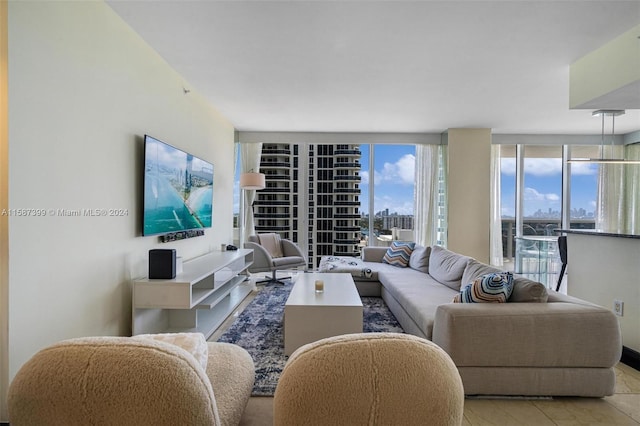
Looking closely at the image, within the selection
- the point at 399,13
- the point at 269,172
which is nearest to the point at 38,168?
the point at 399,13

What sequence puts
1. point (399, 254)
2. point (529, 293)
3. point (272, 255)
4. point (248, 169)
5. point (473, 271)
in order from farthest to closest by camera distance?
1. point (248, 169)
2. point (272, 255)
3. point (399, 254)
4. point (473, 271)
5. point (529, 293)

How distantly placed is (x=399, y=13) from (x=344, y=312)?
7.35ft

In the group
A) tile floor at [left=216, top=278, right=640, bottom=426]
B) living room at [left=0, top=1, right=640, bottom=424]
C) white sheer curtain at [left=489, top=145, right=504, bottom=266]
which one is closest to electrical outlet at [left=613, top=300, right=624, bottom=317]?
tile floor at [left=216, top=278, right=640, bottom=426]

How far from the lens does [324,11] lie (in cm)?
236

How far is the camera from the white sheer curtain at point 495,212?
6215 millimetres

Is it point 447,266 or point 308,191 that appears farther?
point 308,191

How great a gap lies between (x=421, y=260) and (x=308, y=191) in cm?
272

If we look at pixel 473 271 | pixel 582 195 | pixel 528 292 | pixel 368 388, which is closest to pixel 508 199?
pixel 582 195

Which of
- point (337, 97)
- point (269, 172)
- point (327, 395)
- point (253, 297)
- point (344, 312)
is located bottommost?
point (253, 297)

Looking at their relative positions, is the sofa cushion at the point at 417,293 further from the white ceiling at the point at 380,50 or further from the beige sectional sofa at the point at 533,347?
the white ceiling at the point at 380,50

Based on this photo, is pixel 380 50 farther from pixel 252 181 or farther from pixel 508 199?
pixel 508 199

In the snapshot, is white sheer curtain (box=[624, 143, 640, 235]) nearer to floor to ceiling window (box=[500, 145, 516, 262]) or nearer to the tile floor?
floor to ceiling window (box=[500, 145, 516, 262])

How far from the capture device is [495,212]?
6219 mm

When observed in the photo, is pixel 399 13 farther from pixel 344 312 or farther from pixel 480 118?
pixel 480 118
